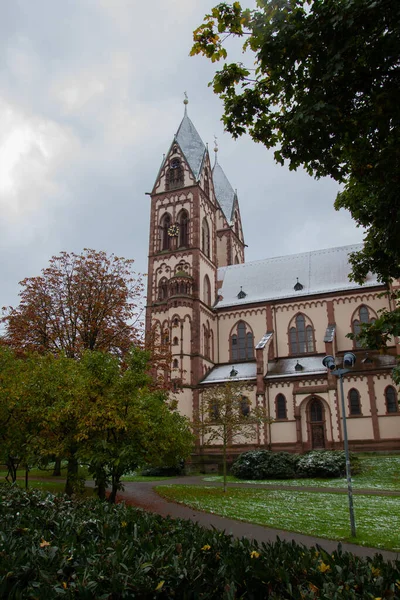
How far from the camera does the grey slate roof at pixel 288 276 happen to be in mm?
A: 44562

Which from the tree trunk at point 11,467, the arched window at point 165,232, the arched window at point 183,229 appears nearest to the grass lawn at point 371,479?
the tree trunk at point 11,467

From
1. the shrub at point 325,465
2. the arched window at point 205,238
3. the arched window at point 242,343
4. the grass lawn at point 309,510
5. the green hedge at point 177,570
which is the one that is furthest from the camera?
the arched window at point 205,238

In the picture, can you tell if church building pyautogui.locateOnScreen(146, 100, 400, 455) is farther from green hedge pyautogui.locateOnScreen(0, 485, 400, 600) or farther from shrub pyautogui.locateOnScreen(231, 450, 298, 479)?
green hedge pyautogui.locateOnScreen(0, 485, 400, 600)

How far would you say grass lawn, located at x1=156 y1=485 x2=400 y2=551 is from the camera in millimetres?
11750

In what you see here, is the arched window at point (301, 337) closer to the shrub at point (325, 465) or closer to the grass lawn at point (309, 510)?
the shrub at point (325, 465)

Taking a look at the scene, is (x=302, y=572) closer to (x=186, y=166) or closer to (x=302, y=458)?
(x=302, y=458)

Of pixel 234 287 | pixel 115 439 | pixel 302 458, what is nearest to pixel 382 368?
pixel 302 458

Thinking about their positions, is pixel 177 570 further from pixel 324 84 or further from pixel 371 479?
pixel 371 479

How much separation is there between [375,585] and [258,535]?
28.6ft

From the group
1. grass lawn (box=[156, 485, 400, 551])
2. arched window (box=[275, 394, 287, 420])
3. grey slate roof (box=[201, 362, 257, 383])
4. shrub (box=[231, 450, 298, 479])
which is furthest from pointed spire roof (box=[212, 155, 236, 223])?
grass lawn (box=[156, 485, 400, 551])

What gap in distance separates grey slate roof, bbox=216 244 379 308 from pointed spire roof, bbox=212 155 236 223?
15.2 meters

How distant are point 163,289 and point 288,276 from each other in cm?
1262

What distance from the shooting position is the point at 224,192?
221 feet

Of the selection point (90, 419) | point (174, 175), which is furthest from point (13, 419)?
point (174, 175)
